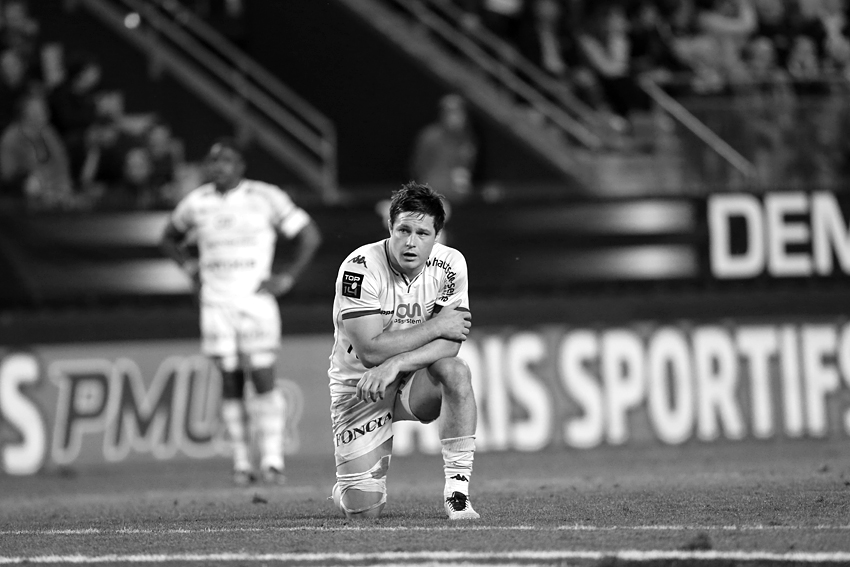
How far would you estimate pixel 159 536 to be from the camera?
6.61 metres

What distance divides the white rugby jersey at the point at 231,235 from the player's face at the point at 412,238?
173 inches

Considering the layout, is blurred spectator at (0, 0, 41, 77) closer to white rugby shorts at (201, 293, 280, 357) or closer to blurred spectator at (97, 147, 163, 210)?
blurred spectator at (97, 147, 163, 210)

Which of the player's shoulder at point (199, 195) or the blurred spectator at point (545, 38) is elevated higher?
the blurred spectator at point (545, 38)

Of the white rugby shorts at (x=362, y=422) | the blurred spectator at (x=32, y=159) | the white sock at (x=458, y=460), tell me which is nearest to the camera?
the white sock at (x=458, y=460)

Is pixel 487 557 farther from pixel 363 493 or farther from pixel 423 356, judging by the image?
pixel 363 493

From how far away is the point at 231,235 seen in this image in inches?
432

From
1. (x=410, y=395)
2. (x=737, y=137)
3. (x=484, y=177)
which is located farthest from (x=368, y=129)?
(x=410, y=395)

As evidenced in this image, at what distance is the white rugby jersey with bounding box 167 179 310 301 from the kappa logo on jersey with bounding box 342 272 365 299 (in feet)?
13.7

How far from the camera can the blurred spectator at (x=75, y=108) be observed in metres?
13.9

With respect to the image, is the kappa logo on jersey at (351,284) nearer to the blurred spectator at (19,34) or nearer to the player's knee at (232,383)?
the player's knee at (232,383)

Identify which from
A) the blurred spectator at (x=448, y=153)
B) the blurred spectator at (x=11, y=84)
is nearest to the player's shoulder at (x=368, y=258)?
the blurred spectator at (x=448, y=153)

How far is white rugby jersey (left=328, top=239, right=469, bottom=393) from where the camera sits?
6.85 m

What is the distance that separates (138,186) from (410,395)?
707 cm

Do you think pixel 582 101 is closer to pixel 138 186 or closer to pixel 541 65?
pixel 541 65
